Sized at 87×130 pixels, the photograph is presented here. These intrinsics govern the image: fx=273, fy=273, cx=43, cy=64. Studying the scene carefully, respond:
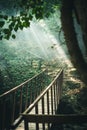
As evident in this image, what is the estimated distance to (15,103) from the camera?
42.6ft

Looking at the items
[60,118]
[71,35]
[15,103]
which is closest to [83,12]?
[71,35]

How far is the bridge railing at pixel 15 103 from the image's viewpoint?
7.39 meters

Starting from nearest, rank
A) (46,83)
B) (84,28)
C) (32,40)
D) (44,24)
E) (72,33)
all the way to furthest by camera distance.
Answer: (84,28)
(72,33)
(46,83)
(32,40)
(44,24)

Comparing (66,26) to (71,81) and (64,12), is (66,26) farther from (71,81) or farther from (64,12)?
(71,81)

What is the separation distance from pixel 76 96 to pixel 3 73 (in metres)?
4.37

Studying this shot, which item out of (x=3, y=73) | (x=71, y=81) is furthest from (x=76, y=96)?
(x=3, y=73)

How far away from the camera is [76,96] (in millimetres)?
15391

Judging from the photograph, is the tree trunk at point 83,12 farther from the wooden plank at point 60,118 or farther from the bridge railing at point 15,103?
the bridge railing at point 15,103

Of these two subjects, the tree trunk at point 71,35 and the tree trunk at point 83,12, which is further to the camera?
the tree trunk at point 71,35

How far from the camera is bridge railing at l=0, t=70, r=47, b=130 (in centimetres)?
739

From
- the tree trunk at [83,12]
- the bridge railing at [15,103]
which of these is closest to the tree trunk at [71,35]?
the tree trunk at [83,12]

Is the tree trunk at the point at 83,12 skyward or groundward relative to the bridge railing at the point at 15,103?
skyward

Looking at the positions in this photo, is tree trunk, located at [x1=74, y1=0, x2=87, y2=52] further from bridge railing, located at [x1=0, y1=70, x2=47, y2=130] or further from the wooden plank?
bridge railing, located at [x1=0, y1=70, x2=47, y2=130]

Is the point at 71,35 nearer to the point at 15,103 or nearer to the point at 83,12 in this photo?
the point at 83,12
